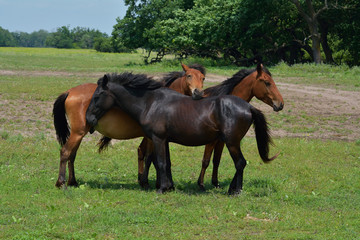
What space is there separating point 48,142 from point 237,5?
24.1 metres

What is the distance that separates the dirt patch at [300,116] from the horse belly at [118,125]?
4.78 meters

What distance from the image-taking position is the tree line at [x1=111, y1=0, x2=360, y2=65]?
32000 millimetres

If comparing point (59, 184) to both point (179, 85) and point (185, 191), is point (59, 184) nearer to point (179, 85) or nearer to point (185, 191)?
point (185, 191)

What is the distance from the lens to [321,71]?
28.4 meters

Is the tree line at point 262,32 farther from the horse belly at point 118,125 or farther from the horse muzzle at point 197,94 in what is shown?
the horse belly at point 118,125

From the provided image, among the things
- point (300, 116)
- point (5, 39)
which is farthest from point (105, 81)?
point (5, 39)

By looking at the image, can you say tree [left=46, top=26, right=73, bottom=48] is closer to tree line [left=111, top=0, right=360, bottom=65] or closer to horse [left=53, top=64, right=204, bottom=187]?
tree line [left=111, top=0, right=360, bottom=65]

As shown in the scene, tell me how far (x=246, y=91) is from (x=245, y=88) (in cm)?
6

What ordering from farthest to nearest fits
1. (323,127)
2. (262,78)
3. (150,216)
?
1. (323,127)
2. (262,78)
3. (150,216)

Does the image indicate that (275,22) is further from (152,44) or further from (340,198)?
(340,198)

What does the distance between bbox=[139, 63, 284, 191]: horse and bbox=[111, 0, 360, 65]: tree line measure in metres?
22.4

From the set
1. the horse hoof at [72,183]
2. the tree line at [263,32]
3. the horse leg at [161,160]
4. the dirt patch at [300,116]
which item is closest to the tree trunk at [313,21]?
the tree line at [263,32]

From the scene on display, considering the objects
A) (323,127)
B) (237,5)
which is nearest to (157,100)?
(323,127)

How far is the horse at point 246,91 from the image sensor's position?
895 cm
